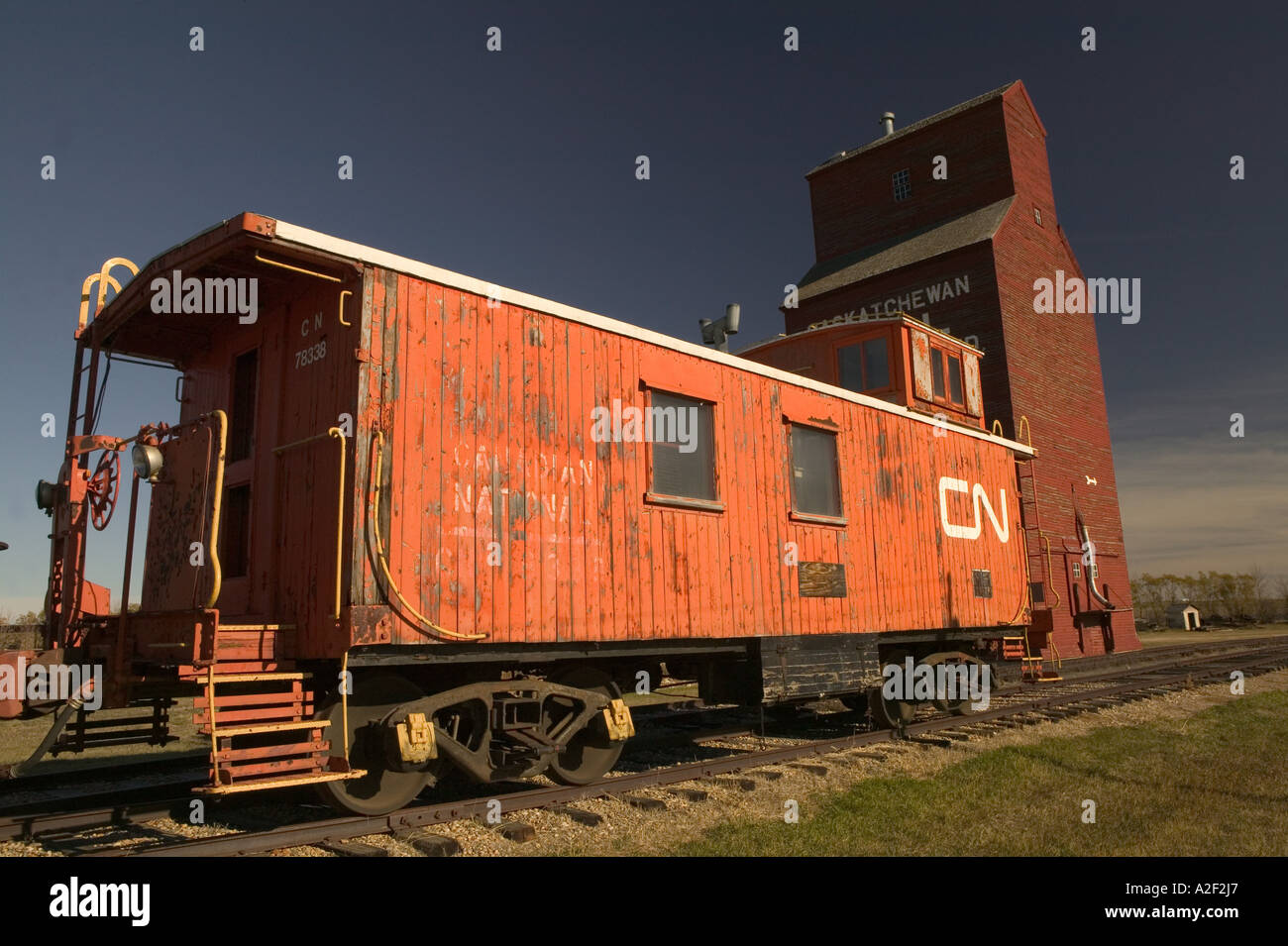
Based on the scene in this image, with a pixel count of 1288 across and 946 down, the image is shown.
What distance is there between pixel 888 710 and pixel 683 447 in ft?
15.9

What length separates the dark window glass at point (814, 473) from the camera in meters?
9.68

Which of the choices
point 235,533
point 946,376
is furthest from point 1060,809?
point 946,376

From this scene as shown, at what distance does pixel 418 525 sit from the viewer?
616 centimetres

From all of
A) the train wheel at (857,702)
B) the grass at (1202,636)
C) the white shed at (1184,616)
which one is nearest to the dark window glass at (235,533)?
the train wheel at (857,702)

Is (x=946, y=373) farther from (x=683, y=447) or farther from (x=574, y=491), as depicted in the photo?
(x=574, y=491)

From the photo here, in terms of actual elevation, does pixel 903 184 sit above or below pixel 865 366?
above

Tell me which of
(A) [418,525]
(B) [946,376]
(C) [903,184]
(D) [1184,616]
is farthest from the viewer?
(D) [1184,616]

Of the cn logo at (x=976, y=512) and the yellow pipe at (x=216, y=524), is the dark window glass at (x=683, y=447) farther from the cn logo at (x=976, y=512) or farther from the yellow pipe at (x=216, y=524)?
the cn logo at (x=976, y=512)

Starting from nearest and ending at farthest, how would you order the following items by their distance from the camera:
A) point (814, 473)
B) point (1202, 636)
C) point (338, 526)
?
1. point (338, 526)
2. point (814, 473)
3. point (1202, 636)

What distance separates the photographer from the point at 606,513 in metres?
7.48

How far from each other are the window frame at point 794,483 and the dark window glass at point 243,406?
17.8 ft

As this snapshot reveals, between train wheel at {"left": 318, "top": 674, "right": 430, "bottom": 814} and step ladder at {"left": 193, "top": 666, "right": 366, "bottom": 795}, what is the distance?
0.15 metres

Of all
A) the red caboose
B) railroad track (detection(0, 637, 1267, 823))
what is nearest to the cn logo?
the red caboose

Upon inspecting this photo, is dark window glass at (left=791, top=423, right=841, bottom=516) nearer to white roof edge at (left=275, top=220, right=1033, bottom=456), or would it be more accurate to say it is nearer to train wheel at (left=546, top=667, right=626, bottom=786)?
white roof edge at (left=275, top=220, right=1033, bottom=456)
